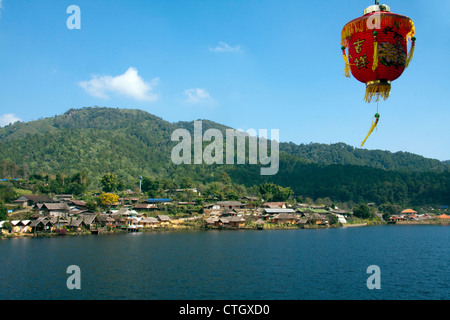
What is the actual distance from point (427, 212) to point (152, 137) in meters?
124

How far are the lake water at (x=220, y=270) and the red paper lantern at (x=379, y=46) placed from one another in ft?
45.7

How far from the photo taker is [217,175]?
379ft

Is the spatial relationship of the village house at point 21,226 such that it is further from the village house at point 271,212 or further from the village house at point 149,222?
the village house at point 271,212

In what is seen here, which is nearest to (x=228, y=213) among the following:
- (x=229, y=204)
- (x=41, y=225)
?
(x=229, y=204)

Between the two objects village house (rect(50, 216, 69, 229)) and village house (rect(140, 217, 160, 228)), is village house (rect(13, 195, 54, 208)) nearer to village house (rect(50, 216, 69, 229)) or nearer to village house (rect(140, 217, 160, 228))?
village house (rect(50, 216, 69, 229))

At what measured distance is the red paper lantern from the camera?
10.5m

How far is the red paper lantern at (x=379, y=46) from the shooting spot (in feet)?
34.4

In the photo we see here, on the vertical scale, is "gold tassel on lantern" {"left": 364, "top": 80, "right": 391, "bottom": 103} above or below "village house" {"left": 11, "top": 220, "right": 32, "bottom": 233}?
above

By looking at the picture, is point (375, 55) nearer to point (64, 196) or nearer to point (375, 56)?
point (375, 56)

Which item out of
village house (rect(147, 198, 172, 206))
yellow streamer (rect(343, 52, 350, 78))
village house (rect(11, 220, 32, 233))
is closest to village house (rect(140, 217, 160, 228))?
village house (rect(147, 198, 172, 206))

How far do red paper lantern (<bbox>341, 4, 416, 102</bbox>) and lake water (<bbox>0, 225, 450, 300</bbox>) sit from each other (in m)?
13.9

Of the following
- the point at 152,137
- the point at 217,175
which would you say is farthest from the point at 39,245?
the point at 152,137

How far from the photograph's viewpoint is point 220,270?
87.1 ft
